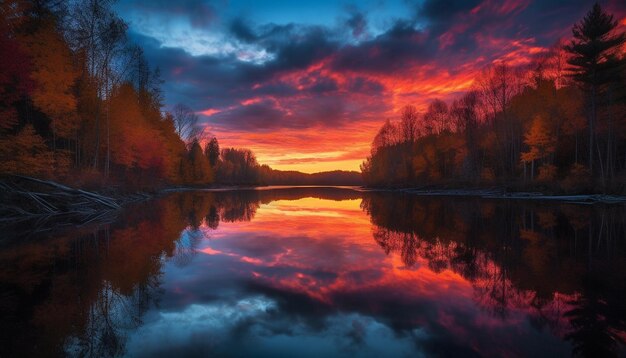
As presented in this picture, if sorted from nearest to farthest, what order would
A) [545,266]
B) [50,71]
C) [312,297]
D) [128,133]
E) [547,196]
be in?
[312,297], [545,266], [50,71], [547,196], [128,133]

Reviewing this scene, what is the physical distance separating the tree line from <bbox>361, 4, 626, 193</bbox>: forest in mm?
40295

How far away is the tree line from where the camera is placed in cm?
1591

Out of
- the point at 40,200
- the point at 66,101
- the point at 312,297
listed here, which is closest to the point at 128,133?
the point at 66,101

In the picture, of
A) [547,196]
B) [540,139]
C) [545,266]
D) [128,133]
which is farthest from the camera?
[540,139]

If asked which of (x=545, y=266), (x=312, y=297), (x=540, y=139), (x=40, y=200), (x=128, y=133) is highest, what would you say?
(x=540, y=139)

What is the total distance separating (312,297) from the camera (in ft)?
18.3

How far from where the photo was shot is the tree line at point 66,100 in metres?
15.9

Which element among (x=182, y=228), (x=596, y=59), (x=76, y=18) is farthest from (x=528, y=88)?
(x=76, y=18)

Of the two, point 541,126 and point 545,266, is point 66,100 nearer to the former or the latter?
point 545,266

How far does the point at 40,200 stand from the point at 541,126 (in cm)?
4690

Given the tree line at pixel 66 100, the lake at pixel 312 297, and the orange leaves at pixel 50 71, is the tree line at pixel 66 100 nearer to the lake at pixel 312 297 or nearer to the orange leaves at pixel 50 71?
the orange leaves at pixel 50 71

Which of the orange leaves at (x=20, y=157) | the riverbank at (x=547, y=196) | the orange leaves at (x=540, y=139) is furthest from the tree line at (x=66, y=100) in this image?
the orange leaves at (x=540, y=139)

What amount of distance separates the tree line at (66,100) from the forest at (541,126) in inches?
1586

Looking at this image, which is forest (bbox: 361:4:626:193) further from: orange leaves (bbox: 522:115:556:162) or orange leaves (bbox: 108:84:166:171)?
orange leaves (bbox: 108:84:166:171)
